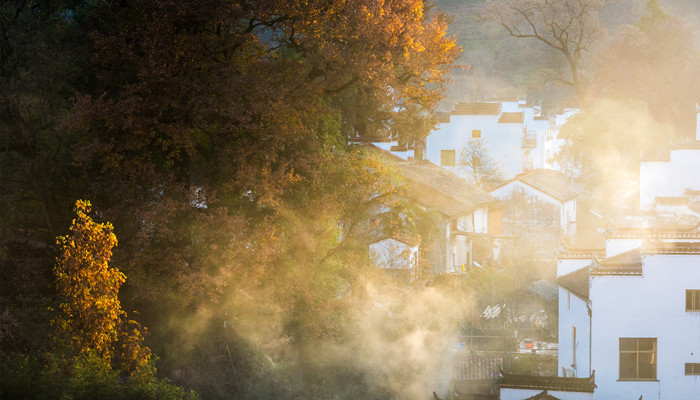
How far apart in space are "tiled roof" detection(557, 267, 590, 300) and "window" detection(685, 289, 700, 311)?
8.84 ft

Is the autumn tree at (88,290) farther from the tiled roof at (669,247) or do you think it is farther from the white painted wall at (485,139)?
the white painted wall at (485,139)

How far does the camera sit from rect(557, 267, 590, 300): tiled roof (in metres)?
23.6

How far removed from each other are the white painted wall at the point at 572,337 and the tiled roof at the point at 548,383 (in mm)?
1243

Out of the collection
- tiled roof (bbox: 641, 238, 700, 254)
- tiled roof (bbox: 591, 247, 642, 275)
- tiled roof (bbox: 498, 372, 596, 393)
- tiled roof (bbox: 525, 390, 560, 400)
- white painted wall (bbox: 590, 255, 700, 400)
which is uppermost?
tiled roof (bbox: 641, 238, 700, 254)

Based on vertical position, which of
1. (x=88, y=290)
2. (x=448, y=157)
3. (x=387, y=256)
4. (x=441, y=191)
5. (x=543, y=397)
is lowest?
(x=543, y=397)

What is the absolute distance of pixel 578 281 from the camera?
24.8 m

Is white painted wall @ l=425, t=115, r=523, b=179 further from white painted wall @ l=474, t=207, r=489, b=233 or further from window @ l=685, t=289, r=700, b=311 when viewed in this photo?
window @ l=685, t=289, r=700, b=311

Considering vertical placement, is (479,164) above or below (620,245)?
above

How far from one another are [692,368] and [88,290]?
17006 millimetres

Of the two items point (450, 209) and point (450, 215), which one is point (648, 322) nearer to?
point (450, 215)

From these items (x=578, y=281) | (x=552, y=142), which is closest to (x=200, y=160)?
(x=578, y=281)

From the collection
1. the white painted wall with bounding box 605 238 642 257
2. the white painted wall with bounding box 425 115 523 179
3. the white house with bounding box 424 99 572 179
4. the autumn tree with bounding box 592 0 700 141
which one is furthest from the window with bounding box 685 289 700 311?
the white house with bounding box 424 99 572 179

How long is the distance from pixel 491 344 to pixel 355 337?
40.4 feet

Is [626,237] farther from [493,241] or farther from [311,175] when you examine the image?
[493,241]
